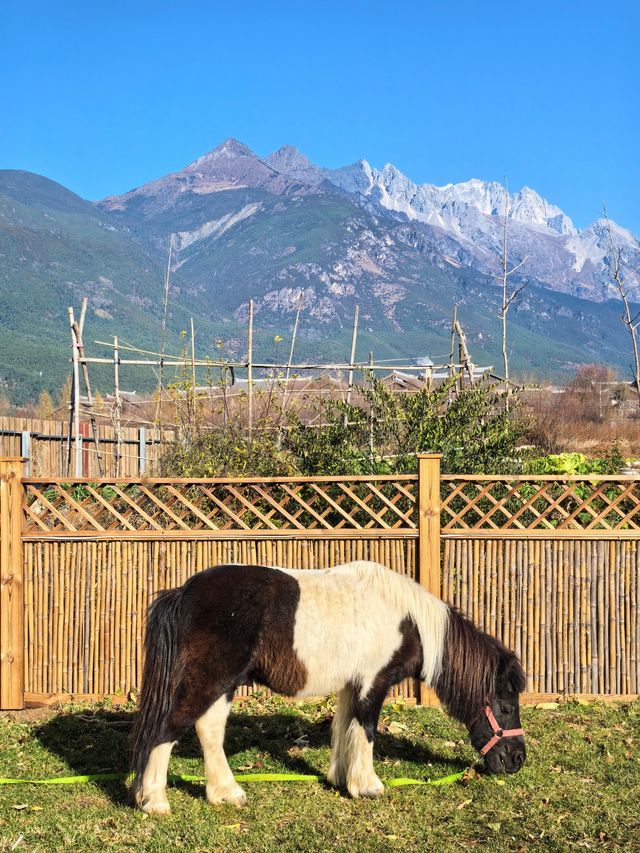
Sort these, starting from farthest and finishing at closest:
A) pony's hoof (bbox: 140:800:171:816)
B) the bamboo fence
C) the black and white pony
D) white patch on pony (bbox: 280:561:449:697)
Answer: the bamboo fence → white patch on pony (bbox: 280:561:449:697) → the black and white pony → pony's hoof (bbox: 140:800:171:816)

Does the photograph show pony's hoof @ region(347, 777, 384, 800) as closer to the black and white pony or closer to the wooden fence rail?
the black and white pony

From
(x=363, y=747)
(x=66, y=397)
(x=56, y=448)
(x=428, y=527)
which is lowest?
(x=363, y=747)

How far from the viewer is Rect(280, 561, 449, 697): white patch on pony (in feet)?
15.7

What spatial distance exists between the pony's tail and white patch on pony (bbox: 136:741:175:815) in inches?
1.0

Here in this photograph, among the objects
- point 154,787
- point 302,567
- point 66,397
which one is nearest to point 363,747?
point 154,787

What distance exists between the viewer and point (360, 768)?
15.7 ft

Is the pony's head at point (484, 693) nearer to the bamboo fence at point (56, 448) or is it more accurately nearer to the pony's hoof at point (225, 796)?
the pony's hoof at point (225, 796)

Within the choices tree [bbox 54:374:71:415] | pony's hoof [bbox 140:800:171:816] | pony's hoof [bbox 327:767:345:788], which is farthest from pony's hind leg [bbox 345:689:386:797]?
tree [bbox 54:374:71:415]

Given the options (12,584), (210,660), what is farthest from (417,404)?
(210,660)

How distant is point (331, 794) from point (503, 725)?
101cm

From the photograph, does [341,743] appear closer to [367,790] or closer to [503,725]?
[367,790]

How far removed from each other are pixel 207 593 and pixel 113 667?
213cm

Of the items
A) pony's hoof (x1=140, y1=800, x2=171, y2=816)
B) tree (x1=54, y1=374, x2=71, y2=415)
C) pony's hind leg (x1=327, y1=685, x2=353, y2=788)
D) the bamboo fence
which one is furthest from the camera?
tree (x1=54, y1=374, x2=71, y2=415)

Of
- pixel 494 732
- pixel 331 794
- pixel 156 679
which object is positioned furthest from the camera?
pixel 494 732
